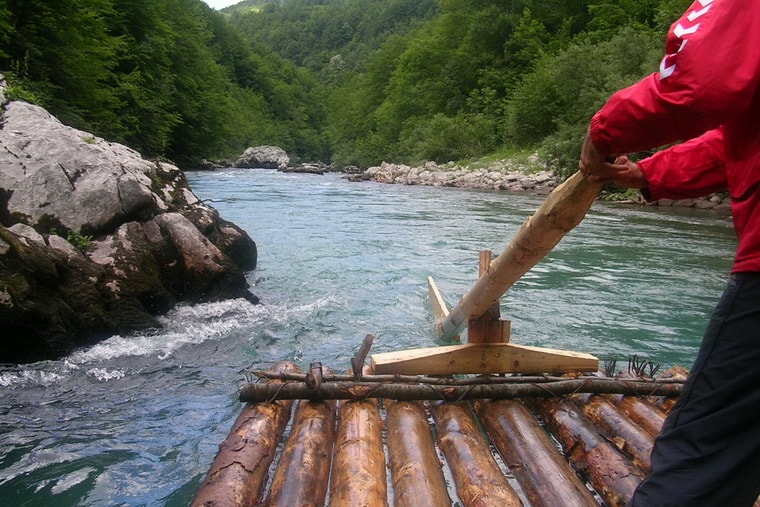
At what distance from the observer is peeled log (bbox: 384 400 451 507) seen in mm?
2627

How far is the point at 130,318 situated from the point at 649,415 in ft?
15.7

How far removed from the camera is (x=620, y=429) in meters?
3.29

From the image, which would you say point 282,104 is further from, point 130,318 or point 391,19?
point 130,318

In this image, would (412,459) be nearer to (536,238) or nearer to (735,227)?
(536,238)

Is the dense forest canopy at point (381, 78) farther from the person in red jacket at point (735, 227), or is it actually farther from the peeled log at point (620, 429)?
the person in red jacket at point (735, 227)

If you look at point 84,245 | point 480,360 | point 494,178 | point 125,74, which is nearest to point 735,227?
Answer: point 480,360

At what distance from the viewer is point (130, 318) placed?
5719 mm

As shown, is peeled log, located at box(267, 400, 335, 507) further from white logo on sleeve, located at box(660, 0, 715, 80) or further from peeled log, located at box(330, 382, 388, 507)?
white logo on sleeve, located at box(660, 0, 715, 80)

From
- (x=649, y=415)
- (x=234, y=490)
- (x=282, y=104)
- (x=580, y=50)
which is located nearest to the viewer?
(x=234, y=490)

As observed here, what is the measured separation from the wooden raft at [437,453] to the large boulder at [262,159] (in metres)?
47.3

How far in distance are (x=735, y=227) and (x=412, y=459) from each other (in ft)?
6.35

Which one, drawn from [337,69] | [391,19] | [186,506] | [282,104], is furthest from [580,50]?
[391,19]

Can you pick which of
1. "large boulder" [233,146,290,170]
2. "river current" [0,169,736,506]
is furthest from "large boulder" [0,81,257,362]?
"large boulder" [233,146,290,170]

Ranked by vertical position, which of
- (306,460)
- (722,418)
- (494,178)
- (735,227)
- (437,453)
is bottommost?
(437,453)
